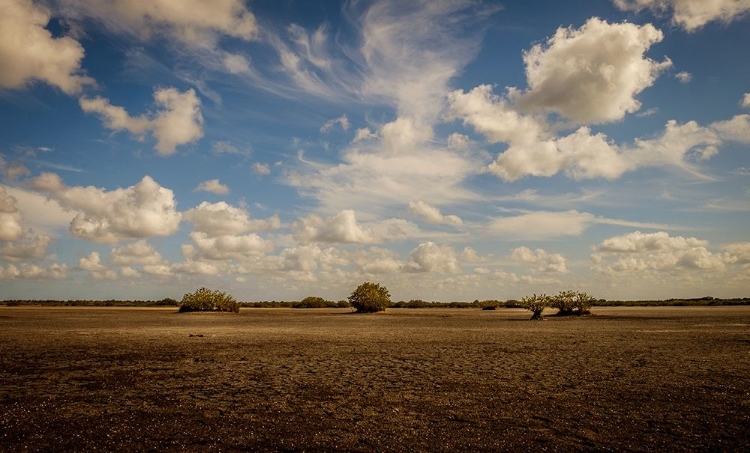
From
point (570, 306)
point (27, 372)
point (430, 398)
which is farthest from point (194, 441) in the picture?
point (570, 306)

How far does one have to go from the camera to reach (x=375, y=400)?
8297mm

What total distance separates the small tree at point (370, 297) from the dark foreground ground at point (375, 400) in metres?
40.5

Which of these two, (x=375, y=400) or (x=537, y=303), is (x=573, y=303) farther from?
(x=375, y=400)

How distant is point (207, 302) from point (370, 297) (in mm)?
18406

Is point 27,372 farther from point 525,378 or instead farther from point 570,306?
point 570,306

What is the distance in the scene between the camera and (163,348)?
16.3m

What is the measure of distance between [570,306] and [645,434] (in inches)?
1520

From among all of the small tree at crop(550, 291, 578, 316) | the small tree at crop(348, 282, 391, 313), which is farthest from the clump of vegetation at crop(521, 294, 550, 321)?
the small tree at crop(348, 282, 391, 313)

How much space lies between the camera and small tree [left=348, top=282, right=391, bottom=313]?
55.5 meters

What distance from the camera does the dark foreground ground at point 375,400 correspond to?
604 cm

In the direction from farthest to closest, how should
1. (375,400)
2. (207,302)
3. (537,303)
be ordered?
(207,302) → (537,303) → (375,400)

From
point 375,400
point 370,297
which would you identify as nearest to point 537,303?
point 370,297

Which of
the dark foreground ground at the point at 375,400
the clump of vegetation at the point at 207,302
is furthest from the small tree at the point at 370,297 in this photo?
the dark foreground ground at the point at 375,400

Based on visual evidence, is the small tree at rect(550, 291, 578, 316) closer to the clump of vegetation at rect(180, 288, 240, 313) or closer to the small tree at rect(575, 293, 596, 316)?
the small tree at rect(575, 293, 596, 316)
